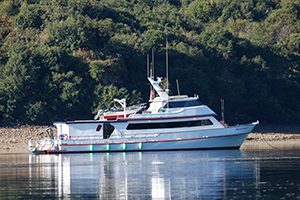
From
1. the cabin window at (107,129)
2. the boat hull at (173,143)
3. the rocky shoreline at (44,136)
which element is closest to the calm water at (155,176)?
the boat hull at (173,143)

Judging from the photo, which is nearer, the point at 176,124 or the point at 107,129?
the point at 176,124

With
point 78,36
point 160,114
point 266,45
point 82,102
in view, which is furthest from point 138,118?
point 266,45

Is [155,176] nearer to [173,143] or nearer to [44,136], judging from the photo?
[173,143]

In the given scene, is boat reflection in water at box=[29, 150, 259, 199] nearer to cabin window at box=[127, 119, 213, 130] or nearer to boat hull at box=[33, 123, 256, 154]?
boat hull at box=[33, 123, 256, 154]

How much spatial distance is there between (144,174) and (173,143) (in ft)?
60.5

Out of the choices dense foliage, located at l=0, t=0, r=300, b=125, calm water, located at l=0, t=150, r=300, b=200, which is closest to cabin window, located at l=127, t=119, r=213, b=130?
calm water, located at l=0, t=150, r=300, b=200

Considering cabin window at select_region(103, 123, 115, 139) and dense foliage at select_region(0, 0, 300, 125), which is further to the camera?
dense foliage at select_region(0, 0, 300, 125)

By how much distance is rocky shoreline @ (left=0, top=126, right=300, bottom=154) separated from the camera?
80.9m

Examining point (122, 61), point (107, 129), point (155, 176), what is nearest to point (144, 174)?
point (155, 176)

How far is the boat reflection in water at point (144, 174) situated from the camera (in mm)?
50531

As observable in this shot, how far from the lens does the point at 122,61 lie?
313 ft

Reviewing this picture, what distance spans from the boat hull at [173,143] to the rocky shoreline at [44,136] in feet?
6.70

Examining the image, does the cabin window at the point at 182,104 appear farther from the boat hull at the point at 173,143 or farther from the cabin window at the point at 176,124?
the boat hull at the point at 173,143

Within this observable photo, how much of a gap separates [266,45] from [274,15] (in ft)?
44.1
